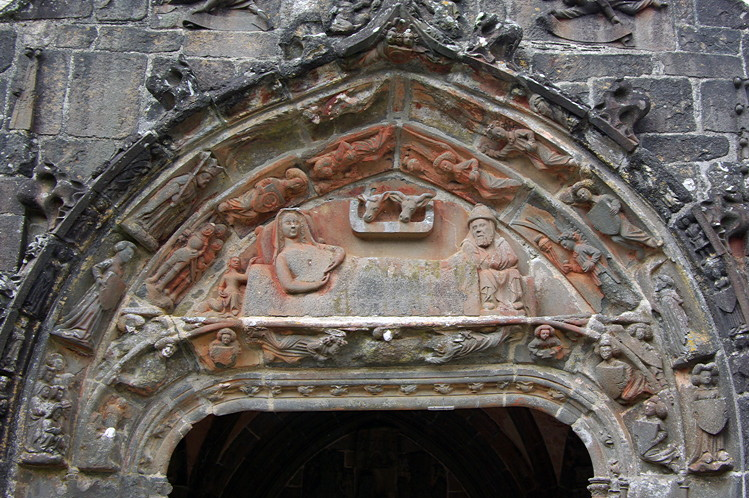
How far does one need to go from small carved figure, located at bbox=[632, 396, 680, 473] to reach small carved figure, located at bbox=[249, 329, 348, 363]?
1823mm

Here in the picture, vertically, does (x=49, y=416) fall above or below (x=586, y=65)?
below

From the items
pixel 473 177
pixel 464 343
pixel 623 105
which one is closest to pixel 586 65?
pixel 623 105

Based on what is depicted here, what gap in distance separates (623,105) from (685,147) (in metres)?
0.54

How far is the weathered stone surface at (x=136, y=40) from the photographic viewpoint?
561cm

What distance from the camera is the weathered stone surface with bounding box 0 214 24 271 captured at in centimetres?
497

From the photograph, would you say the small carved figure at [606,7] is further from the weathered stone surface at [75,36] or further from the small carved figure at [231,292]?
the weathered stone surface at [75,36]

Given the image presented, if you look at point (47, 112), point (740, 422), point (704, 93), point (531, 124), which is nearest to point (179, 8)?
point (47, 112)

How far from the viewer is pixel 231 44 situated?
5.64m

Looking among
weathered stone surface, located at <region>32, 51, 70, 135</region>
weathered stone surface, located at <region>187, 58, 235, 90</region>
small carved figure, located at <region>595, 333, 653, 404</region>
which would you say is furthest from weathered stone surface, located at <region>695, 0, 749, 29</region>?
weathered stone surface, located at <region>32, 51, 70, 135</region>

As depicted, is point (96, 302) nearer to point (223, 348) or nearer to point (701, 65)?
point (223, 348)

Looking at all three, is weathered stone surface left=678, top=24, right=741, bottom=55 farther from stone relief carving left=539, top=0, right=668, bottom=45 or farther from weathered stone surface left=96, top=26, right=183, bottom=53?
weathered stone surface left=96, top=26, right=183, bottom=53

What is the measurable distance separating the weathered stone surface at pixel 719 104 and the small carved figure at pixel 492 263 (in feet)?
5.08

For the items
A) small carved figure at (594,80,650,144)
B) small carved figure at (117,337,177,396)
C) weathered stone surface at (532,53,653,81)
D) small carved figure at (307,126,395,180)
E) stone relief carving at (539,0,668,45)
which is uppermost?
stone relief carving at (539,0,668,45)

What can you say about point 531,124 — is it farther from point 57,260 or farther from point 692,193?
point 57,260
